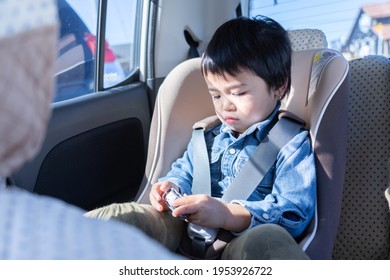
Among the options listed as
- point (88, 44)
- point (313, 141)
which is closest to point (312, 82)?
point (313, 141)

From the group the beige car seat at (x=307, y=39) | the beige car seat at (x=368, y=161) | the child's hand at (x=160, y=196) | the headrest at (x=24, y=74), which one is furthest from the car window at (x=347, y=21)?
the headrest at (x=24, y=74)

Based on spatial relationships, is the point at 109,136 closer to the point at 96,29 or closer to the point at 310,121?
the point at 96,29

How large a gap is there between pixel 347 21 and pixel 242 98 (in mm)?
1471

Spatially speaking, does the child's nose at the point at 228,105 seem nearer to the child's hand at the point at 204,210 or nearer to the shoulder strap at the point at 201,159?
the shoulder strap at the point at 201,159

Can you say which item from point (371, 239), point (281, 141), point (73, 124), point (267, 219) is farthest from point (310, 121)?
point (73, 124)

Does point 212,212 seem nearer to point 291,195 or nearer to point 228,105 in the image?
point 291,195

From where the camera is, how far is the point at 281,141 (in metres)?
1.40

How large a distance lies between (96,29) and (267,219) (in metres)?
1.29

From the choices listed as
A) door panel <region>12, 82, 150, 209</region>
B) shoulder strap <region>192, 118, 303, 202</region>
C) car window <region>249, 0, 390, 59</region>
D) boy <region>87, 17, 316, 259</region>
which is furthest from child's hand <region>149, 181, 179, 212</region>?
car window <region>249, 0, 390, 59</region>

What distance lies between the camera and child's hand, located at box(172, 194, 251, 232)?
1214 millimetres

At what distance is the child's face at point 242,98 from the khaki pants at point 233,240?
1.17 ft

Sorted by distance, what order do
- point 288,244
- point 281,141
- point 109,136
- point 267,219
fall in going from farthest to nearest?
point 109,136
point 281,141
point 267,219
point 288,244

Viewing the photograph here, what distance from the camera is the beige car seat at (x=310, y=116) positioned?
1.34 m

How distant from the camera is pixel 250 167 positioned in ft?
4.49
